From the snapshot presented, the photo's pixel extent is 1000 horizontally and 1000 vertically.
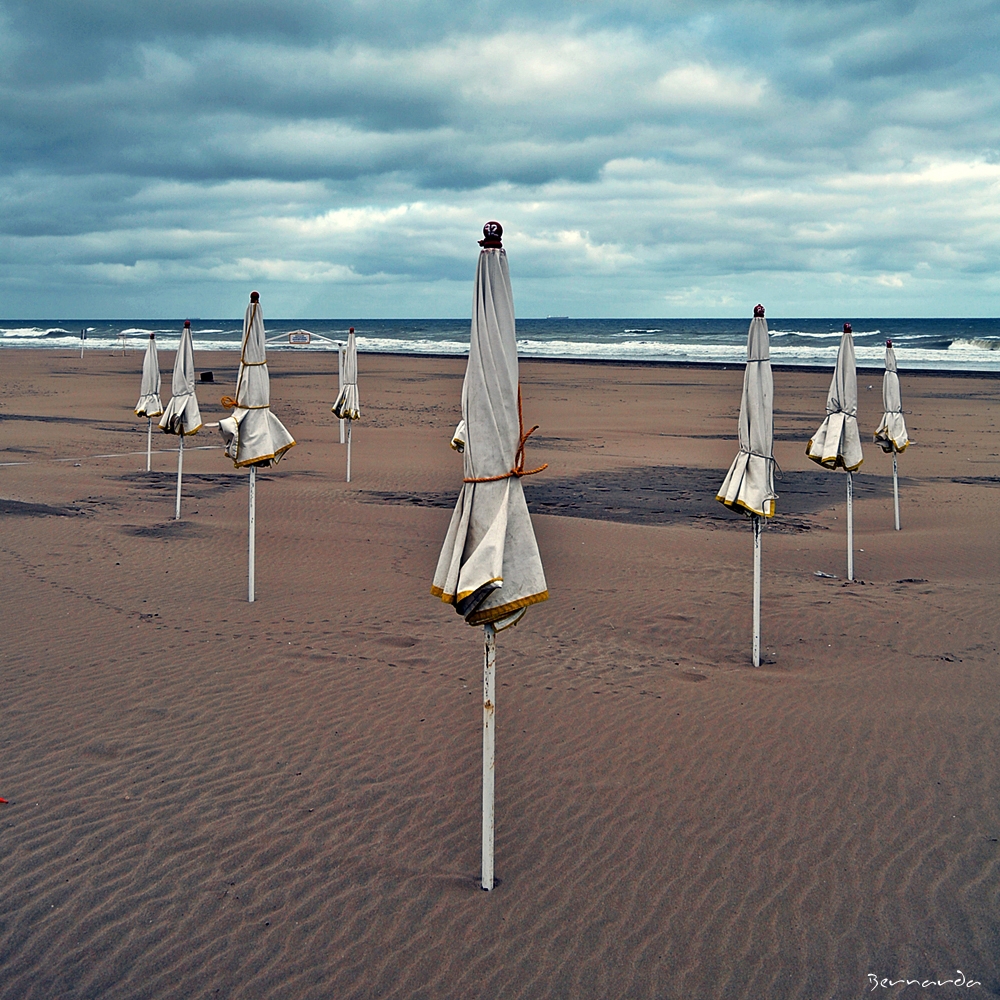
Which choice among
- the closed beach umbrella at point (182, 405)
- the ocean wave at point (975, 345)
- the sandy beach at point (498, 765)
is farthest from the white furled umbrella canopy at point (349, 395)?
the ocean wave at point (975, 345)

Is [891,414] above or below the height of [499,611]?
above

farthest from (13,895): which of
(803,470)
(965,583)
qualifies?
(803,470)

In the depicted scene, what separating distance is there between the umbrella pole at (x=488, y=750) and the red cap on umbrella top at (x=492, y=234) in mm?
2044

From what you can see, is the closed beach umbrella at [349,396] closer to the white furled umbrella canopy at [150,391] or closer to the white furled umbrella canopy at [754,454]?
the white furled umbrella canopy at [150,391]

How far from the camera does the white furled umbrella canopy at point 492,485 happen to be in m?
4.66

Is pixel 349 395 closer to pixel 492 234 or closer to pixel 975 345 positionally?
pixel 492 234

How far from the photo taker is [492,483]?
4.80 meters

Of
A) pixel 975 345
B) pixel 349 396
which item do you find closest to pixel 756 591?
pixel 349 396

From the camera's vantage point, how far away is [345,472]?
20.9m

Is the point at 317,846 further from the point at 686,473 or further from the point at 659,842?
the point at 686,473

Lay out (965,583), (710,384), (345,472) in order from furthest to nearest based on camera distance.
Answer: (710,384) → (345,472) → (965,583)

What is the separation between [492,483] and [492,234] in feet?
4.23

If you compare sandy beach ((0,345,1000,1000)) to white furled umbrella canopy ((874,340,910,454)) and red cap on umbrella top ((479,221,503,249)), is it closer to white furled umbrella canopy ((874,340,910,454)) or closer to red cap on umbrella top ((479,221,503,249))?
white furled umbrella canopy ((874,340,910,454))

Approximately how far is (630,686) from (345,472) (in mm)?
13500
